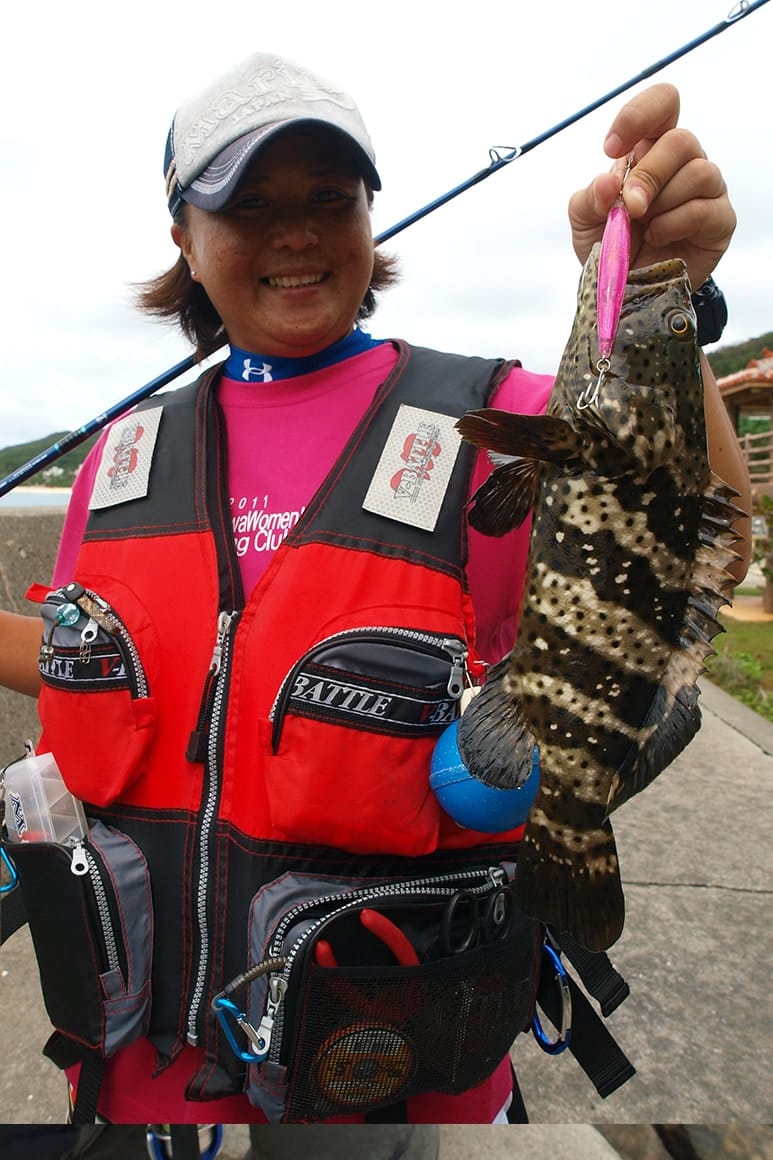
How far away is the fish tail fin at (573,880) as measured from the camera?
138 cm

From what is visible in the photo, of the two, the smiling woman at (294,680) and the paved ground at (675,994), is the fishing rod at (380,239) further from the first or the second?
the paved ground at (675,994)

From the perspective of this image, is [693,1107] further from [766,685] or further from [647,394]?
[766,685]

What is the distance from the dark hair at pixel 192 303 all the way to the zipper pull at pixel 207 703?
39.1 inches

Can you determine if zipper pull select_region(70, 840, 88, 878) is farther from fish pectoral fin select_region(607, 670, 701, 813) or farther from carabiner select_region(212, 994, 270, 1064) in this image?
fish pectoral fin select_region(607, 670, 701, 813)

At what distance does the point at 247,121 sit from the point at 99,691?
A: 4.03ft

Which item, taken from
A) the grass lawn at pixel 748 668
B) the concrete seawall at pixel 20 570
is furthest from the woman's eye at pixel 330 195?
the grass lawn at pixel 748 668

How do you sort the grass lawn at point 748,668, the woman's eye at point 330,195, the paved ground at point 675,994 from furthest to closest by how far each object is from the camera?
the grass lawn at point 748,668 < the paved ground at point 675,994 < the woman's eye at point 330,195

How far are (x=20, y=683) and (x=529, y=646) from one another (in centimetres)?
146

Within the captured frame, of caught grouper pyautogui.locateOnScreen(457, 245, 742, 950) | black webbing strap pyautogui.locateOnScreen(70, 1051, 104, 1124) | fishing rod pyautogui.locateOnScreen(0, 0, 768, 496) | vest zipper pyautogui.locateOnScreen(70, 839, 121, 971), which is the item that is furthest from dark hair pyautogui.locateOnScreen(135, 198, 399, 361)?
black webbing strap pyautogui.locateOnScreen(70, 1051, 104, 1124)

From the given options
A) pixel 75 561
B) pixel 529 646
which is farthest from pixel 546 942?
pixel 75 561

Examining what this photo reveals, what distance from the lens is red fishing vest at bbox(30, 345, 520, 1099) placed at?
5.37ft

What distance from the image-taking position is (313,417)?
77.7 inches

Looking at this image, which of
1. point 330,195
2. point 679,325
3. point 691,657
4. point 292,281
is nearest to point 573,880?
point 691,657

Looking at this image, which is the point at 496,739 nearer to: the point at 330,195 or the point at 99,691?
the point at 99,691
